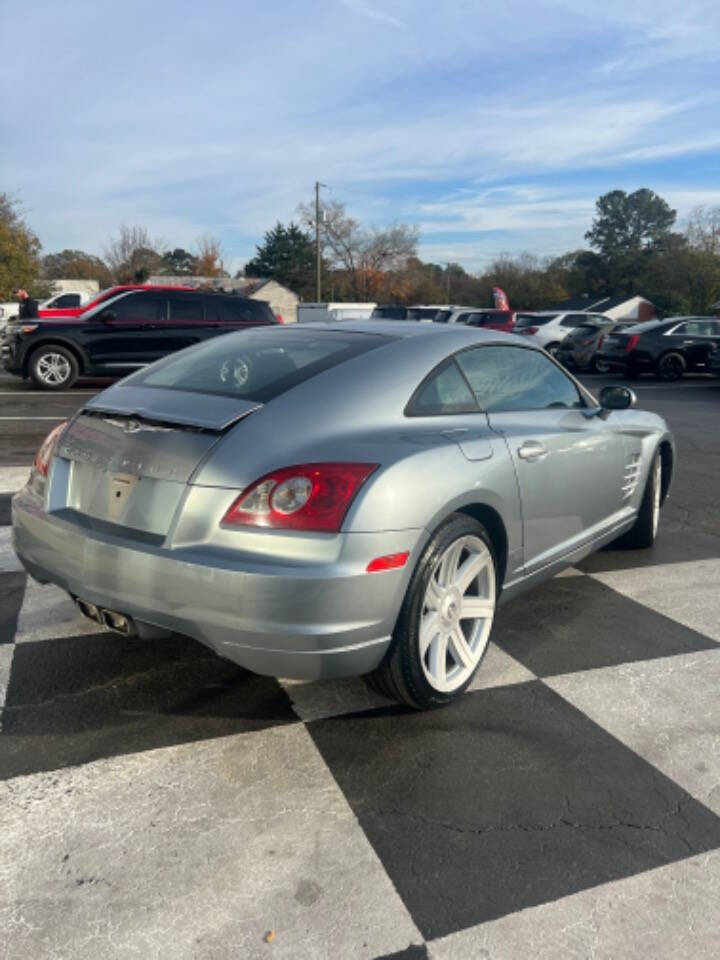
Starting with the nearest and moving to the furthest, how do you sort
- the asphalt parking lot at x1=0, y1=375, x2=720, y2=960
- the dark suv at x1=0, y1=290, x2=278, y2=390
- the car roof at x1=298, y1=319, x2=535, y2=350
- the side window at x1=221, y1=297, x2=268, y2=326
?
the asphalt parking lot at x1=0, y1=375, x2=720, y2=960, the car roof at x1=298, y1=319, x2=535, y2=350, the dark suv at x1=0, y1=290, x2=278, y2=390, the side window at x1=221, y1=297, x2=268, y2=326

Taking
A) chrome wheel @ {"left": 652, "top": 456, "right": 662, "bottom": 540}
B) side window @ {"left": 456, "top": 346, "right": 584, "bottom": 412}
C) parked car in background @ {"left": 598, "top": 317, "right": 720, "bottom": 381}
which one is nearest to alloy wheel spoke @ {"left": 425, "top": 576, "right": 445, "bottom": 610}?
side window @ {"left": 456, "top": 346, "right": 584, "bottom": 412}

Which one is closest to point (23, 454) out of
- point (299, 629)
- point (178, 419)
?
point (178, 419)

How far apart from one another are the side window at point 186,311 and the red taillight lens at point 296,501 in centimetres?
1101

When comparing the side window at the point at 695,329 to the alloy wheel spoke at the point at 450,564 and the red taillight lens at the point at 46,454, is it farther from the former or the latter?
the red taillight lens at the point at 46,454

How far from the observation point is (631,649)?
140 inches

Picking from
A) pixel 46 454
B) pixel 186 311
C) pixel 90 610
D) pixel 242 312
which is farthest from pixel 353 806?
pixel 242 312

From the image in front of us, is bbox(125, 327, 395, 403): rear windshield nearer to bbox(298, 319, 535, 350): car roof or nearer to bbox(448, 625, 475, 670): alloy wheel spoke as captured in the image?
bbox(298, 319, 535, 350): car roof

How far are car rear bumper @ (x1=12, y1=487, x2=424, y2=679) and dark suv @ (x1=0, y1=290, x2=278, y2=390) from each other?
1052cm

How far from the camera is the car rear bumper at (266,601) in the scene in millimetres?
2457

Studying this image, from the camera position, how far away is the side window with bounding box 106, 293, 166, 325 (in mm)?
12766

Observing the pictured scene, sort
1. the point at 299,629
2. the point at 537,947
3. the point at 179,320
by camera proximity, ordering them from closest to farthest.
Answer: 1. the point at 537,947
2. the point at 299,629
3. the point at 179,320

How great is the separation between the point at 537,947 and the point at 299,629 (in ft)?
3.45

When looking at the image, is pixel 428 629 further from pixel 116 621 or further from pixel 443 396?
pixel 116 621

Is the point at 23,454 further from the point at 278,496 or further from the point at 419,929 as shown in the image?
the point at 419,929
